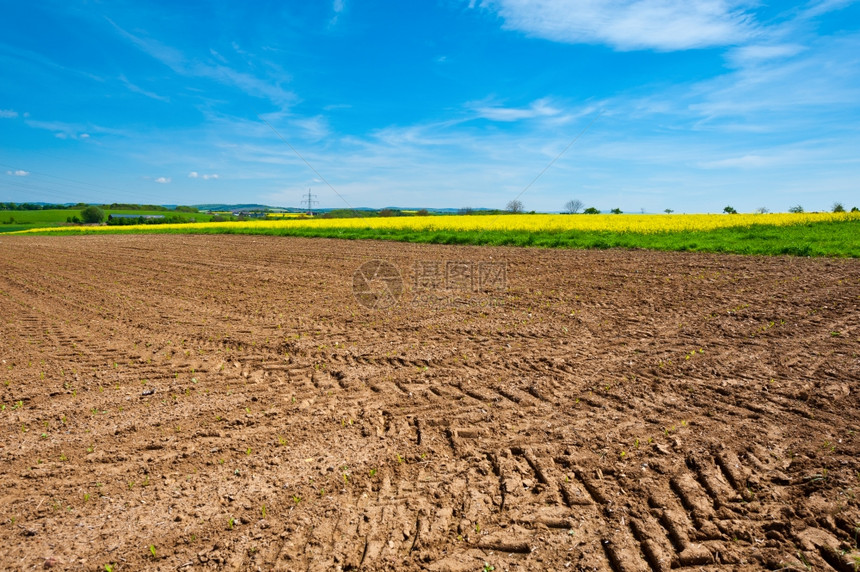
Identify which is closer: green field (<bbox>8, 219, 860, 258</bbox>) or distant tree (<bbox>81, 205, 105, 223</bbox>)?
green field (<bbox>8, 219, 860, 258</bbox>)

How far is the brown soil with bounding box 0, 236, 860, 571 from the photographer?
3.01 metres

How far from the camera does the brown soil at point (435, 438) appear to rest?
3.01 meters

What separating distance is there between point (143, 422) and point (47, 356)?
352cm

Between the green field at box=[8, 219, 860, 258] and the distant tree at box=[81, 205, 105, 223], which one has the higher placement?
the distant tree at box=[81, 205, 105, 223]

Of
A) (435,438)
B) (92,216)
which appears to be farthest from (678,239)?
(92,216)

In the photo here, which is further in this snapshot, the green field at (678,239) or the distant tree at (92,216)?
the distant tree at (92,216)

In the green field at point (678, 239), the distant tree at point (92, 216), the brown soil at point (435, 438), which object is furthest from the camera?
the distant tree at point (92, 216)

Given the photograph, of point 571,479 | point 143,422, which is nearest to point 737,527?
point 571,479

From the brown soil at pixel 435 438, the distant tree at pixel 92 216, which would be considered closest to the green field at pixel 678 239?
the brown soil at pixel 435 438

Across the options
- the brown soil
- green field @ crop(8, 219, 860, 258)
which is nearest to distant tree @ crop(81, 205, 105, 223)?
green field @ crop(8, 219, 860, 258)

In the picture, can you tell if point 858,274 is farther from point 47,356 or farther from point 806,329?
point 47,356

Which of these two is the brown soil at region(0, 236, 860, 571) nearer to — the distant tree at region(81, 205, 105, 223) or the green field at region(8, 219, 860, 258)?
the green field at region(8, 219, 860, 258)

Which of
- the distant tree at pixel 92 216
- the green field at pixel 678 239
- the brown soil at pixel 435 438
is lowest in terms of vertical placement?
the brown soil at pixel 435 438

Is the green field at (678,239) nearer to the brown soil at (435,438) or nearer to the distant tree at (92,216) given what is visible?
the brown soil at (435,438)
